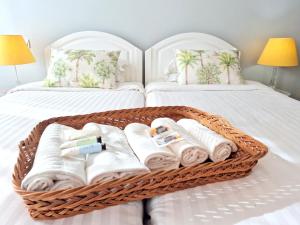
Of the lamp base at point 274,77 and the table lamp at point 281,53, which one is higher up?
the table lamp at point 281,53

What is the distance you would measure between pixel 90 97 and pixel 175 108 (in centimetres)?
80

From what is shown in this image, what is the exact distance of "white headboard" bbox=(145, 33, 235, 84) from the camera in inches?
96.9

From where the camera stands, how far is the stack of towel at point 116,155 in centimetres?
59

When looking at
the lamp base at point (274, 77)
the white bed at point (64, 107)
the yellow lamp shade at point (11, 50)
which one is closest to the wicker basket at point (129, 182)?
the white bed at point (64, 107)

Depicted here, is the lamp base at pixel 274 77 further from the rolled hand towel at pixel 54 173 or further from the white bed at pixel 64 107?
the rolled hand towel at pixel 54 173

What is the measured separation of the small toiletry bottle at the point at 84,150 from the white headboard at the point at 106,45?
1.78 metres

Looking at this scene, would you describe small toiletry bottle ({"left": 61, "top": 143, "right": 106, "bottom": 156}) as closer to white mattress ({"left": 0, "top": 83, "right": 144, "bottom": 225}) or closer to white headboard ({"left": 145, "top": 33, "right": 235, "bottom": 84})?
white mattress ({"left": 0, "top": 83, "right": 144, "bottom": 225})

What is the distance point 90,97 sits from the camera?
1.76 meters

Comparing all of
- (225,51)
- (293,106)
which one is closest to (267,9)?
(225,51)

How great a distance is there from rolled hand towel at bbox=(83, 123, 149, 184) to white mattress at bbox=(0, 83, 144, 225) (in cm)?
8

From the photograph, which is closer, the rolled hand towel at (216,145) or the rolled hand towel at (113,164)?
the rolled hand towel at (113,164)

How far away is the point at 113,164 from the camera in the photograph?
0.64 meters

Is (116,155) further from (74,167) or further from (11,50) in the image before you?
(11,50)

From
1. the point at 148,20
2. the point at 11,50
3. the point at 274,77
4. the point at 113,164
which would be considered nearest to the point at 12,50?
the point at 11,50
